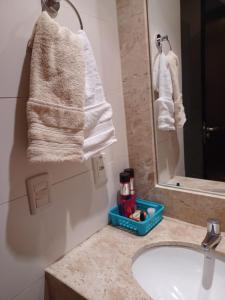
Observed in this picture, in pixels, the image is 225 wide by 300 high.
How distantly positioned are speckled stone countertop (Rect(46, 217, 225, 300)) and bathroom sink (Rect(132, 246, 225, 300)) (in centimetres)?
4

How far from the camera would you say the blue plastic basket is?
926 mm

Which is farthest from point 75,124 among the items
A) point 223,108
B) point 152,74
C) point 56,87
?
point 223,108

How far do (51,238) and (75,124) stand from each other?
0.42m

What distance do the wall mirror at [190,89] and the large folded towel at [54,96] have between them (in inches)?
18.5

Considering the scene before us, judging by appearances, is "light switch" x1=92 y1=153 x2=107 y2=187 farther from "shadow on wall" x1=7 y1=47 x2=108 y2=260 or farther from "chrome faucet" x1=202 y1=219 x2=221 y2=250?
"chrome faucet" x1=202 y1=219 x2=221 y2=250

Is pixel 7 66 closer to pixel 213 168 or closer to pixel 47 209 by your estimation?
pixel 47 209

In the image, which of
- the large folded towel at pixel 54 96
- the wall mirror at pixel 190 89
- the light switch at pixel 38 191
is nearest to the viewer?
the large folded towel at pixel 54 96

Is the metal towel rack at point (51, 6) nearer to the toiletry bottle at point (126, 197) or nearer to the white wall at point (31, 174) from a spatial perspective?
the white wall at point (31, 174)

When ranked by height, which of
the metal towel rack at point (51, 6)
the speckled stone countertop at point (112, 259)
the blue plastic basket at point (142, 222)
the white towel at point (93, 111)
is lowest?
the speckled stone countertop at point (112, 259)

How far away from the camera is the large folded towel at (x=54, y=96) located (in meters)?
0.60

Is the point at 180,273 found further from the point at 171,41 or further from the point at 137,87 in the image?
the point at 171,41

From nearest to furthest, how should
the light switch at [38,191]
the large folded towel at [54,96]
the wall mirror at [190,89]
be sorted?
the large folded towel at [54,96], the light switch at [38,191], the wall mirror at [190,89]

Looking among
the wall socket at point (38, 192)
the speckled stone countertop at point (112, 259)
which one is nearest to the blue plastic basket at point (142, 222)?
the speckled stone countertop at point (112, 259)

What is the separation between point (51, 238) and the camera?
78 centimetres
